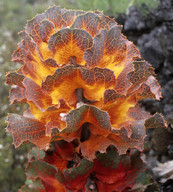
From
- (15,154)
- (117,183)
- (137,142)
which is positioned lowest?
(15,154)

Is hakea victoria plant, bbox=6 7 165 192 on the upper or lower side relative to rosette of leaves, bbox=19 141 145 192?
upper

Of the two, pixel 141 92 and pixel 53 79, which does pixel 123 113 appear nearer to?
pixel 141 92

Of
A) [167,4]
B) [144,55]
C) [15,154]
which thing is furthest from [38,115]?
[15,154]

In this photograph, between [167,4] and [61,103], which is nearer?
[61,103]

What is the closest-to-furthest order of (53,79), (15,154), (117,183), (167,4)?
(53,79) < (117,183) < (167,4) < (15,154)

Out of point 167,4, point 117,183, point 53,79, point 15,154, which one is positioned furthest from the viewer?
point 15,154

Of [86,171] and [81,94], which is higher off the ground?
[81,94]

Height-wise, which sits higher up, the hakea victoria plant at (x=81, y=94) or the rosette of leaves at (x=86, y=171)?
the hakea victoria plant at (x=81, y=94)

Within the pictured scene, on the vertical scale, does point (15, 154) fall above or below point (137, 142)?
below
